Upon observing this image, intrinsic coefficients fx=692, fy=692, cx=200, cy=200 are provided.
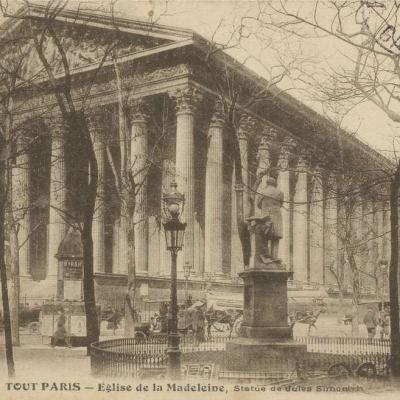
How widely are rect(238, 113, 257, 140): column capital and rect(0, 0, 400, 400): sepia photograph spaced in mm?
152

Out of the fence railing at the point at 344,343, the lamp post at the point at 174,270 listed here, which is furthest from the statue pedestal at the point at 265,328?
the fence railing at the point at 344,343

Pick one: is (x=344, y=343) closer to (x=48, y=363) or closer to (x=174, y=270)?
(x=48, y=363)

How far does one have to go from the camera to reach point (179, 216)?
15.3 meters

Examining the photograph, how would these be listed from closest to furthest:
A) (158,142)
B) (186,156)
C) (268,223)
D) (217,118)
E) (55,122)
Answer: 1. (268,223)
2. (55,122)
3. (158,142)
4. (186,156)
5. (217,118)

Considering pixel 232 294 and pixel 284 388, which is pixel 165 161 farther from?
pixel 284 388

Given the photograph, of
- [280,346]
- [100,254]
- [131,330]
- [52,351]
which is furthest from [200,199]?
[280,346]

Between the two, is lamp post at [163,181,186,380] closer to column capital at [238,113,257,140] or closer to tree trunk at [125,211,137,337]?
tree trunk at [125,211,137,337]

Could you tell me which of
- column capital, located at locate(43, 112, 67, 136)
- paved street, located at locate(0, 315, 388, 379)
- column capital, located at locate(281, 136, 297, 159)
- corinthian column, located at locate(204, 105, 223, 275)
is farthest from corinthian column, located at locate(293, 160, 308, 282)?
paved street, located at locate(0, 315, 388, 379)

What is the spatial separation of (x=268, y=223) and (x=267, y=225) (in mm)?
46

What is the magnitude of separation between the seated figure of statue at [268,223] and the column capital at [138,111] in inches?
955

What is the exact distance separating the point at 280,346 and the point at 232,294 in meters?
22.9

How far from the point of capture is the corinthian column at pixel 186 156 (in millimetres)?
35469

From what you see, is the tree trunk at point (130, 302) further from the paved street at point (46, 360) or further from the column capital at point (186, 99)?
the column capital at point (186, 99)

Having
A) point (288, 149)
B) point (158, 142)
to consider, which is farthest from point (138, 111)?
point (288, 149)
